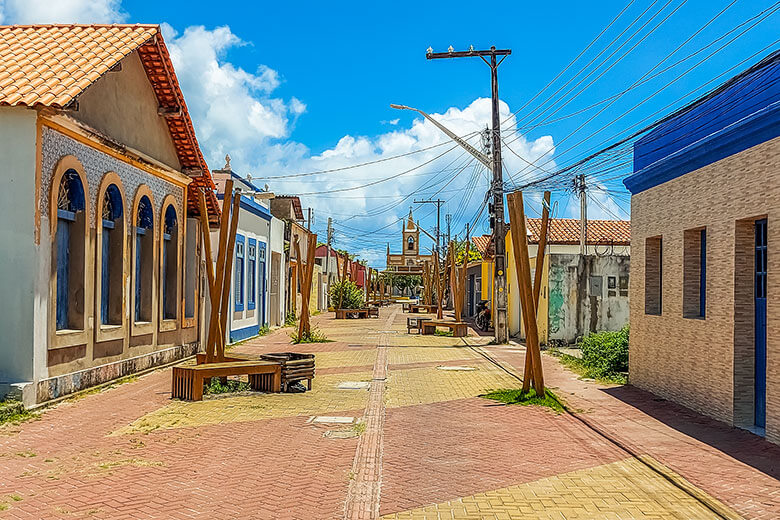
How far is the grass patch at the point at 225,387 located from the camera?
12594 millimetres

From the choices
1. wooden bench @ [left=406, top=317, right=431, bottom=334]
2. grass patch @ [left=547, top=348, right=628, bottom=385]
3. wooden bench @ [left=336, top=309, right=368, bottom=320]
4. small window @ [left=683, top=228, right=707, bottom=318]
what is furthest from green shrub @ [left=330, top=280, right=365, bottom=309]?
small window @ [left=683, top=228, right=707, bottom=318]

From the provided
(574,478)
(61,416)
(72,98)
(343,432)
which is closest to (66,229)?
(72,98)

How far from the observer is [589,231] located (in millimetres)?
34344

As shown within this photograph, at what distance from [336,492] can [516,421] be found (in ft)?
14.5

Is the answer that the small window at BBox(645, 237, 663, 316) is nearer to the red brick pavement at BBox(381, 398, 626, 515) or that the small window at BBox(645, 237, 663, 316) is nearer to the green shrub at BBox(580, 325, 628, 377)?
the green shrub at BBox(580, 325, 628, 377)

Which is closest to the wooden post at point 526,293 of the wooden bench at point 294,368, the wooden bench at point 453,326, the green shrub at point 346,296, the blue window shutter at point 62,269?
the wooden bench at point 294,368

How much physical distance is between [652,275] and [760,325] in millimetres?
3804

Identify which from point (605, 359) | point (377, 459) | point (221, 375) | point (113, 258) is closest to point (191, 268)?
point (113, 258)

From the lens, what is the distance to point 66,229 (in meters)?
12.3

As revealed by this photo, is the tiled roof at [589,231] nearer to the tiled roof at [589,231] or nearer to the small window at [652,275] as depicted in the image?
the tiled roof at [589,231]

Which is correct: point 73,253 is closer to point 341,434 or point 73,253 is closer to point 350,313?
point 341,434

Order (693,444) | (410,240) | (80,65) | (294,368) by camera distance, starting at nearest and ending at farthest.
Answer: (693,444)
(80,65)
(294,368)
(410,240)

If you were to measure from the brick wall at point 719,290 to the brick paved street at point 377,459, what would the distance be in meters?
0.45

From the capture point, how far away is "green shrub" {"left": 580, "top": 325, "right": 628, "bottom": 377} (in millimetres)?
16172
